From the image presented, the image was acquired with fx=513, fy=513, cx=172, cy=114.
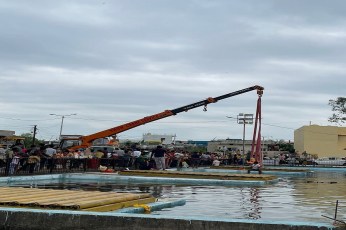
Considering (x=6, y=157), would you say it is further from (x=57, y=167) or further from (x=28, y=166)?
(x=57, y=167)

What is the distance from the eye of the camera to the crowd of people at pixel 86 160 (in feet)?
70.3

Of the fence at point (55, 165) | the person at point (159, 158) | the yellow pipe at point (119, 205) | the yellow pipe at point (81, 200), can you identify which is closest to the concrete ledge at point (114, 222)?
the yellow pipe at point (81, 200)

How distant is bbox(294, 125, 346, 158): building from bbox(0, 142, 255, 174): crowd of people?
42174mm

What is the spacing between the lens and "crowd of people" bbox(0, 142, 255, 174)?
70.3 ft

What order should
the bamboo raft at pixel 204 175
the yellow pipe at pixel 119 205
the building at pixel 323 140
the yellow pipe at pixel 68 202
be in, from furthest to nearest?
1. the building at pixel 323 140
2. the bamboo raft at pixel 204 175
3. the yellow pipe at pixel 119 205
4. the yellow pipe at pixel 68 202

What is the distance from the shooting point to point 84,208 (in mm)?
8898

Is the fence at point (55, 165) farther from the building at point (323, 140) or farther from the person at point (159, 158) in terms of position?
the building at point (323, 140)

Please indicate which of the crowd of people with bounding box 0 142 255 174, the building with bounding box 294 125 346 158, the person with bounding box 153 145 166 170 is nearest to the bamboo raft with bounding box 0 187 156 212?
the crowd of people with bounding box 0 142 255 174

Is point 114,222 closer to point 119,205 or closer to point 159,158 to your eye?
point 119,205

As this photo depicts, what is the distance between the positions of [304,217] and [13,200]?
5654 millimetres

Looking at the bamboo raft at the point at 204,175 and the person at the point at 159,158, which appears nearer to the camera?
the bamboo raft at the point at 204,175

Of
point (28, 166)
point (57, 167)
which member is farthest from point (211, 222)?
point (57, 167)

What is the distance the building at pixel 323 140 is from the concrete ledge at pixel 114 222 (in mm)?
72093

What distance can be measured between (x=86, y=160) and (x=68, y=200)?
17.0 metres
